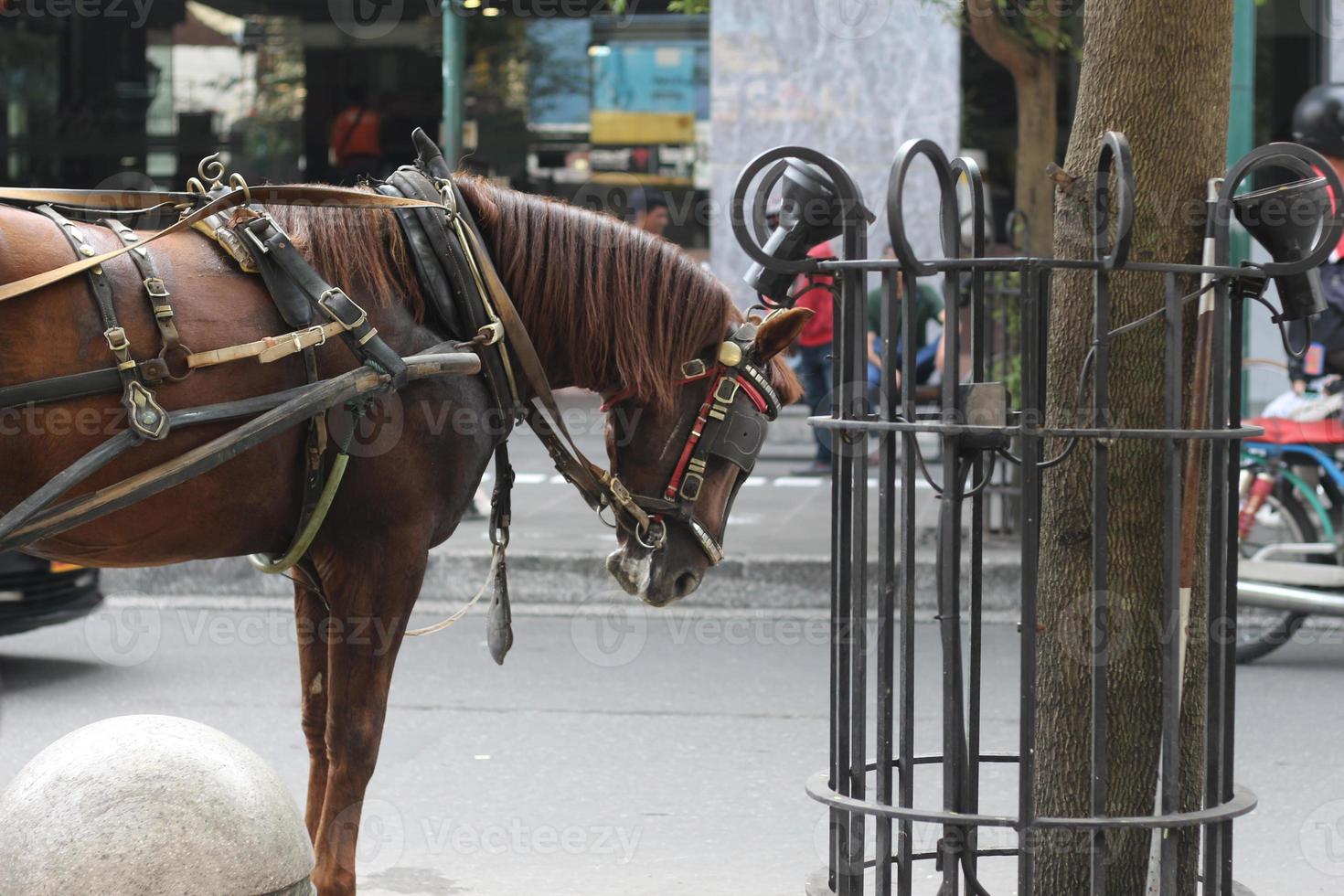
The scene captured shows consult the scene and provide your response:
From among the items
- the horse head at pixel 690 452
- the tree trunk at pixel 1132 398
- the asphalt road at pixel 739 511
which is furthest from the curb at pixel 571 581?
the tree trunk at pixel 1132 398

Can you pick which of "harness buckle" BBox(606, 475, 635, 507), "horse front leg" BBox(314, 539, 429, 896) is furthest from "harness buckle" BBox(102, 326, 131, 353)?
"harness buckle" BBox(606, 475, 635, 507)

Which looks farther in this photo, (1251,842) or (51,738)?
(51,738)

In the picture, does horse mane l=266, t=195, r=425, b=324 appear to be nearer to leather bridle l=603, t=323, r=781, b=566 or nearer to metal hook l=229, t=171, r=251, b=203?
metal hook l=229, t=171, r=251, b=203

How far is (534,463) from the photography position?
1264cm

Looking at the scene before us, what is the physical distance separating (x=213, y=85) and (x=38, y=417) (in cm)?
1361

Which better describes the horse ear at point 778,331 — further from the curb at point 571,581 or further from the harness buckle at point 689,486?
the curb at point 571,581

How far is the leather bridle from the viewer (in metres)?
3.91

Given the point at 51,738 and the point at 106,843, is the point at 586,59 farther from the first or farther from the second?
the point at 106,843

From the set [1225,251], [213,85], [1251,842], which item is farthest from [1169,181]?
[213,85]

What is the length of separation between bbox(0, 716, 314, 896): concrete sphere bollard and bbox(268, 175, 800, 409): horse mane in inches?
50.2

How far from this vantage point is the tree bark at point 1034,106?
9211 mm

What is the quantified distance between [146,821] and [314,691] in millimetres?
774

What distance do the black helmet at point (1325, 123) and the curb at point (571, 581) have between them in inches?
98.4

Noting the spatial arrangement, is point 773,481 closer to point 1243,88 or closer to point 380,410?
point 1243,88
